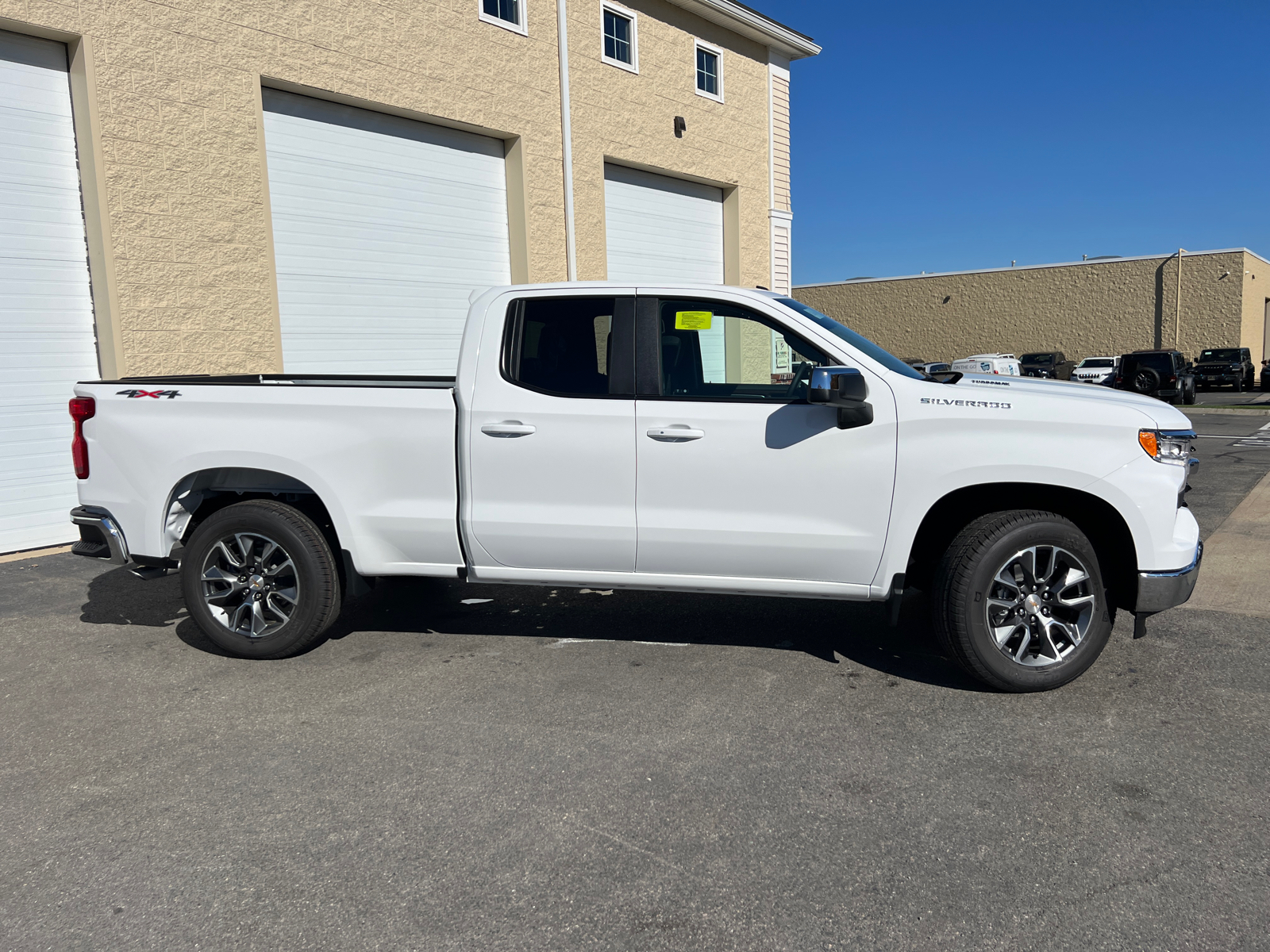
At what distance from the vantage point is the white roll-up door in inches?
553

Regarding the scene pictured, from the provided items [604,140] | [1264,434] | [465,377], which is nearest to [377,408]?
[465,377]

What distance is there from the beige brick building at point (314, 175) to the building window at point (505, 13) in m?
0.04

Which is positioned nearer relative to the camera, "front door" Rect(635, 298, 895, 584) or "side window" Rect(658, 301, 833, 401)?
"front door" Rect(635, 298, 895, 584)

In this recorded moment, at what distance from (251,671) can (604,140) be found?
10393 millimetres

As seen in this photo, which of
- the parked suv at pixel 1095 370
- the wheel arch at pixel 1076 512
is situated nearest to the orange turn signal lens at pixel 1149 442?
the wheel arch at pixel 1076 512

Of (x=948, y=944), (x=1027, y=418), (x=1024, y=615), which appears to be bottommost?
(x=948, y=944)

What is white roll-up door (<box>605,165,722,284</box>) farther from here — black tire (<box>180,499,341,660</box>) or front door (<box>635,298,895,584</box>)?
black tire (<box>180,499,341,660</box>)

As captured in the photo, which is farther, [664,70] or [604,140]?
[664,70]

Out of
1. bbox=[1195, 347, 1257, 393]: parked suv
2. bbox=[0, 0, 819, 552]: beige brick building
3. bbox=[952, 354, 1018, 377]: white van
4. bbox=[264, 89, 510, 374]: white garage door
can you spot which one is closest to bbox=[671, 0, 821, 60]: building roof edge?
bbox=[0, 0, 819, 552]: beige brick building

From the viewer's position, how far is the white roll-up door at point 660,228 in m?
14.0

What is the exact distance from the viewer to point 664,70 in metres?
14.5

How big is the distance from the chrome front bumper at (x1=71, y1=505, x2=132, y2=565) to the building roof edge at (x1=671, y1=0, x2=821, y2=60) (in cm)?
1230

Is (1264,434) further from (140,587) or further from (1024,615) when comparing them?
(140,587)

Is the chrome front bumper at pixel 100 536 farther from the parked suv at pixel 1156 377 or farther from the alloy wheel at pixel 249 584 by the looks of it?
the parked suv at pixel 1156 377
